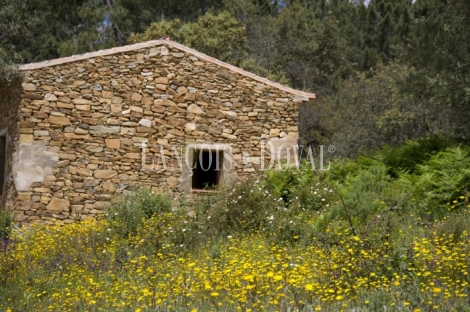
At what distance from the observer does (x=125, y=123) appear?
531 inches

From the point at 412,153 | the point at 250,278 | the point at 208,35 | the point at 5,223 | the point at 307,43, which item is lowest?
the point at 250,278

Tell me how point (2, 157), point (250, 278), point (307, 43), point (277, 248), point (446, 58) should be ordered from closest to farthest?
point (250, 278)
point (277, 248)
point (446, 58)
point (2, 157)
point (307, 43)

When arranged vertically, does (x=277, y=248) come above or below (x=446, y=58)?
below

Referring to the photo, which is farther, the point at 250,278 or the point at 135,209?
the point at 135,209

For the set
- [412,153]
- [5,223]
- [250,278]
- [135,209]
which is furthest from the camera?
[412,153]

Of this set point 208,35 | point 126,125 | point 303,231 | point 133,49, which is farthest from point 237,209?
point 208,35

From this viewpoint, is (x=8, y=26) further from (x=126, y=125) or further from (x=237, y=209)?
(x=237, y=209)

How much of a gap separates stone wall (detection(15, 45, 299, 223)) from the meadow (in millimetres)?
621

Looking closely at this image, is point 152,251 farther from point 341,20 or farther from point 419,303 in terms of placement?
point 341,20

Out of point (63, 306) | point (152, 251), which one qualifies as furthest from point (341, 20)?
point (63, 306)

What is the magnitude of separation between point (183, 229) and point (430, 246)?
4.02 metres

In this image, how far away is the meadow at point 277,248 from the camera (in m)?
5.82

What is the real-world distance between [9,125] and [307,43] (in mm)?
19995

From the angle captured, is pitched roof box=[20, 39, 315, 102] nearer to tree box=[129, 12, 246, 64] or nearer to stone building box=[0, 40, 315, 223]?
stone building box=[0, 40, 315, 223]
